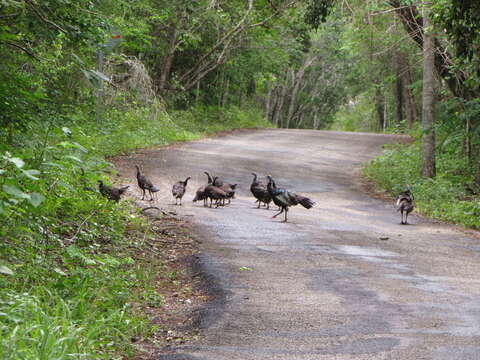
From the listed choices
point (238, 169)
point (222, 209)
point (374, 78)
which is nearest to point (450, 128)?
point (238, 169)

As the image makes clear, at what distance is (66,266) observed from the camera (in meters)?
7.50

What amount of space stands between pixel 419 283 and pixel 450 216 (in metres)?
7.74

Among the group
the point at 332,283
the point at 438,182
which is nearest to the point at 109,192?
the point at 332,283

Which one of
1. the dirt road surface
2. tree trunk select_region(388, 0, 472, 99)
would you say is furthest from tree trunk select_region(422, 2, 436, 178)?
the dirt road surface

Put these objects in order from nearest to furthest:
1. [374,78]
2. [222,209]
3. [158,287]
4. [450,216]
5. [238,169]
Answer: [158,287], [222,209], [450,216], [238,169], [374,78]

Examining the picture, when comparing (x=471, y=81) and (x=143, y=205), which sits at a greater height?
(x=471, y=81)

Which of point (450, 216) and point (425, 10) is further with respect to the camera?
point (425, 10)

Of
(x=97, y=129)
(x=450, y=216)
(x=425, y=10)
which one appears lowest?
(x=450, y=216)

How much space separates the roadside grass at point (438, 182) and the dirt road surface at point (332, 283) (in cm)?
91

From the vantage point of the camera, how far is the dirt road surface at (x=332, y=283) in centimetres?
590

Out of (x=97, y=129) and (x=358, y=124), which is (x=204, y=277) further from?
(x=358, y=124)

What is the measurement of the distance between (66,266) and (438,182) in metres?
14.2

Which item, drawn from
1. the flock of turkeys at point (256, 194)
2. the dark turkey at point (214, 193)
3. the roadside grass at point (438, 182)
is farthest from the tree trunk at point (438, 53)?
the dark turkey at point (214, 193)

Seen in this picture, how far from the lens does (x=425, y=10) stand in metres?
18.8
